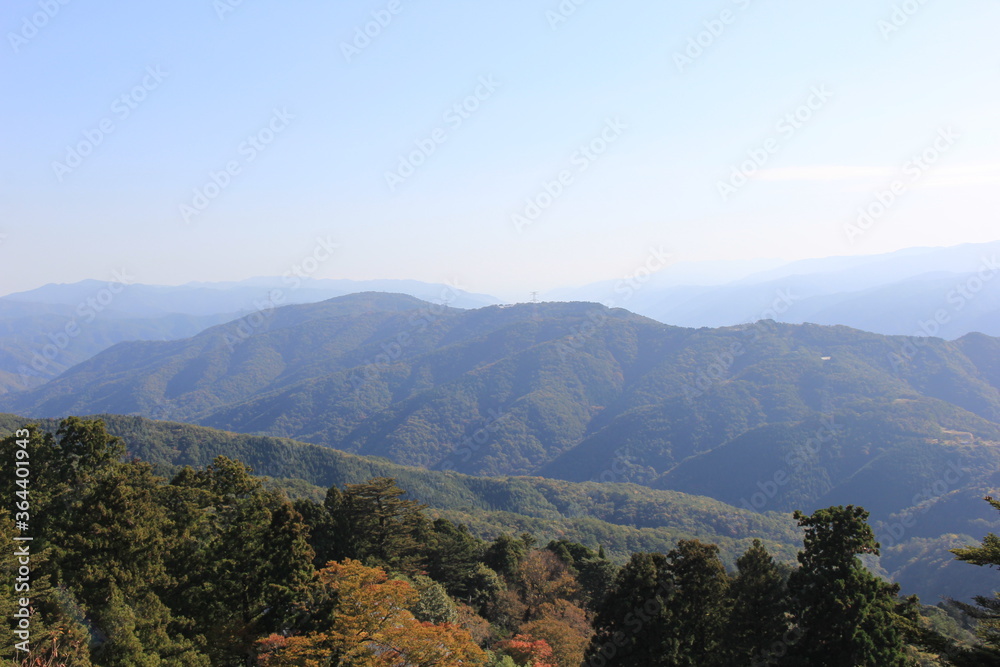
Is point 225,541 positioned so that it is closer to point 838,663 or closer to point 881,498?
point 838,663

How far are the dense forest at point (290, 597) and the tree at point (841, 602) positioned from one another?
0.06 m

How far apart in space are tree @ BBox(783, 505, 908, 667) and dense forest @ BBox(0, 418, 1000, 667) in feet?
0.19

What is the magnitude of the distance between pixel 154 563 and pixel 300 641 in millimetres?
9586

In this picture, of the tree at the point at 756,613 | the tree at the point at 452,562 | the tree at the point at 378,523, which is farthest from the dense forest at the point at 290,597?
the tree at the point at 452,562

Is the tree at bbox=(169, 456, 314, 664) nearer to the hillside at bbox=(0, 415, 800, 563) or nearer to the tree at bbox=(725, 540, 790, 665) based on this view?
the tree at bbox=(725, 540, 790, 665)

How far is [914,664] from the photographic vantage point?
21859 mm

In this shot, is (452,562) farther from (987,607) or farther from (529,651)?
(987,607)

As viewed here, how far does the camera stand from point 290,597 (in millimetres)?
22484

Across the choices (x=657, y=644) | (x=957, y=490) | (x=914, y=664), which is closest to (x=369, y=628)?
(x=657, y=644)

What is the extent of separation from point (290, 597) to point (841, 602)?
2100 centimetres

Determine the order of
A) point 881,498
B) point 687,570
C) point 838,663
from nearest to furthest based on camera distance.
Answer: point 838,663, point 687,570, point 881,498

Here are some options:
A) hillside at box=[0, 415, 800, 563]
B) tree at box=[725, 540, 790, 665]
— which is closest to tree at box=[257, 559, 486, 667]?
tree at box=[725, 540, 790, 665]

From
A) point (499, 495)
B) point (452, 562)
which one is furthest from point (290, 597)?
point (499, 495)

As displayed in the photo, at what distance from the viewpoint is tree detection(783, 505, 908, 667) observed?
20688 millimetres
